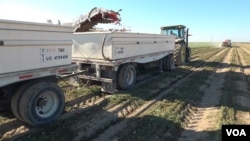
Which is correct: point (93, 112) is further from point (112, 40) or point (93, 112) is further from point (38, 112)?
point (112, 40)

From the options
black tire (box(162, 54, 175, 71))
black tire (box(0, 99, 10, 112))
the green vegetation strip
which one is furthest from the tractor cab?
black tire (box(0, 99, 10, 112))

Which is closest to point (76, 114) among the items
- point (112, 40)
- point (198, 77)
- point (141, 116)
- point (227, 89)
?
point (141, 116)

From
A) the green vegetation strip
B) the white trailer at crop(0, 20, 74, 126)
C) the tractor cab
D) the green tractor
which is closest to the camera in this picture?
the white trailer at crop(0, 20, 74, 126)

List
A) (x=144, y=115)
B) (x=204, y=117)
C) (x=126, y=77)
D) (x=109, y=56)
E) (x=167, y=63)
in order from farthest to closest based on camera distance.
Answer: (x=167, y=63)
(x=126, y=77)
(x=109, y=56)
(x=204, y=117)
(x=144, y=115)

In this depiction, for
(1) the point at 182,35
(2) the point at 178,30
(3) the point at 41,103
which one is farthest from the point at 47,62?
(1) the point at 182,35

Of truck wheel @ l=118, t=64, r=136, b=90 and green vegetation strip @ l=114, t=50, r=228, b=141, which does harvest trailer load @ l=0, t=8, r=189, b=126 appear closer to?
truck wheel @ l=118, t=64, r=136, b=90

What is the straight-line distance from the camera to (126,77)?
9.45m

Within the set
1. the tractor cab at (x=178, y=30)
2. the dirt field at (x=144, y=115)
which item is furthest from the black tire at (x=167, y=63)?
the tractor cab at (x=178, y=30)

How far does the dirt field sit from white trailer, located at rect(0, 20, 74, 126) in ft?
1.41

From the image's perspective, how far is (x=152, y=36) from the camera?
451 inches

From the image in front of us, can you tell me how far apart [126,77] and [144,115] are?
2.85m

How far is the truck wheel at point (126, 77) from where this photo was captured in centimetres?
914

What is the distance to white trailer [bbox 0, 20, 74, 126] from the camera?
5.04 metres

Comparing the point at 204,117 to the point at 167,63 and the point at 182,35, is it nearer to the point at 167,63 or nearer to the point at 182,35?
the point at 167,63
